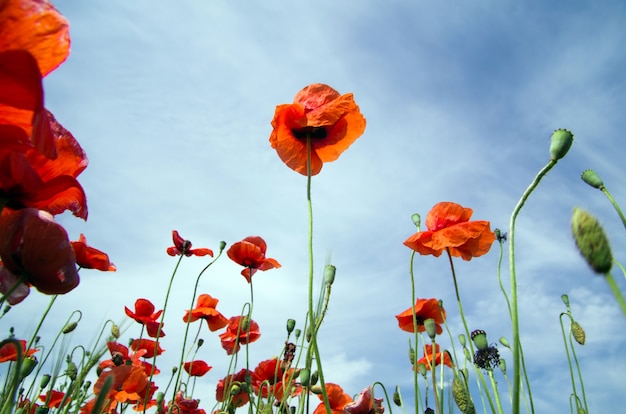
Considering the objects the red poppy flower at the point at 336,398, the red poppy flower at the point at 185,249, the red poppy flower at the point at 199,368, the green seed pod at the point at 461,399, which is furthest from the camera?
the red poppy flower at the point at 199,368

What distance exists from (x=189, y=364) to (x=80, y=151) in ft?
12.9

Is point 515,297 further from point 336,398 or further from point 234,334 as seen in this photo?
point 234,334

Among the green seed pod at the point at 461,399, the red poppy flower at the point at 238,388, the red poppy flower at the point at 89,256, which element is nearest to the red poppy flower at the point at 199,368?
the red poppy flower at the point at 238,388

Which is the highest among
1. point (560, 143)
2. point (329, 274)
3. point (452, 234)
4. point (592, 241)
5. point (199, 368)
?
point (452, 234)

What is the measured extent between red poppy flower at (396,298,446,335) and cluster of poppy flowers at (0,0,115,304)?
8.49ft

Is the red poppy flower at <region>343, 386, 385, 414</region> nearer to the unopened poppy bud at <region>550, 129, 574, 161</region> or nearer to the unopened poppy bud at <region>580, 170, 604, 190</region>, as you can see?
the unopened poppy bud at <region>580, 170, 604, 190</region>

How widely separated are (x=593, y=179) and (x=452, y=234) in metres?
0.83

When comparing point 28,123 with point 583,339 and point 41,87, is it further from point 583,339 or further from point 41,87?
point 583,339

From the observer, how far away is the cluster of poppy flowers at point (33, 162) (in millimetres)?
741

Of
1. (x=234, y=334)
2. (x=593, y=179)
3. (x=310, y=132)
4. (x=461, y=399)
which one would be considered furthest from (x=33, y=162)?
(x=234, y=334)

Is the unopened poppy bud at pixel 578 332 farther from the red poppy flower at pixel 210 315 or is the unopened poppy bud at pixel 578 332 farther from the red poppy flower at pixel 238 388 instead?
the red poppy flower at pixel 210 315

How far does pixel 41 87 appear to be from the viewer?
2.33 feet

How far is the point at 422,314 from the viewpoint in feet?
11.1

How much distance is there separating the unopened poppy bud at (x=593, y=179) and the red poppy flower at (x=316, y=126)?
134 cm
